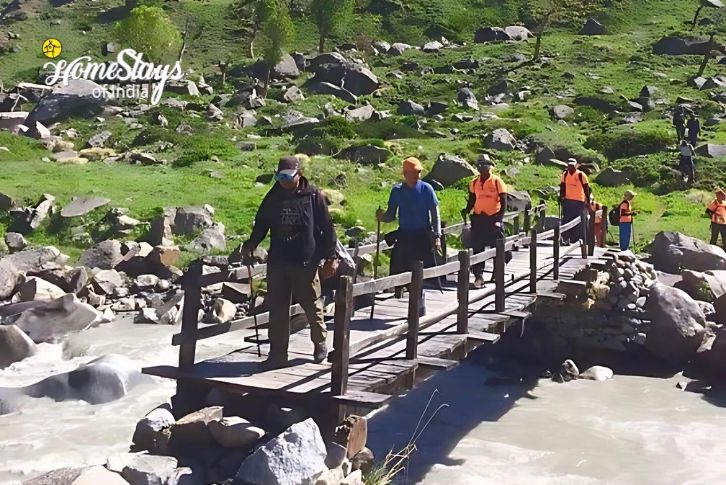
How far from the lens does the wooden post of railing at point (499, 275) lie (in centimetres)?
1218

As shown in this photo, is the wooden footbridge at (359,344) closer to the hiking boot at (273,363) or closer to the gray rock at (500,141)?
the hiking boot at (273,363)

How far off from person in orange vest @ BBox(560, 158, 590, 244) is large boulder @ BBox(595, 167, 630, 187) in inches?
623

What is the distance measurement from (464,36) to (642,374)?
67.4 m

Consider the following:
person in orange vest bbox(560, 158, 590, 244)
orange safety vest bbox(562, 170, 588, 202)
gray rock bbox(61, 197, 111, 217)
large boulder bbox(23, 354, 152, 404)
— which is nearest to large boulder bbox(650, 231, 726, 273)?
person in orange vest bbox(560, 158, 590, 244)

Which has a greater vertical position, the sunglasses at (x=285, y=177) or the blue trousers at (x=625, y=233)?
the sunglasses at (x=285, y=177)

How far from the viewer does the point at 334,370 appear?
8.20 m

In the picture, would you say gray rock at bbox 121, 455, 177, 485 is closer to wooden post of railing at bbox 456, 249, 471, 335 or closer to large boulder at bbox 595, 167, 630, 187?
wooden post of railing at bbox 456, 249, 471, 335

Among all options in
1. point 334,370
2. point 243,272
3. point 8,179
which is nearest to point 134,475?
point 334,370

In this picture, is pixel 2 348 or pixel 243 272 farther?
pixel 2 348

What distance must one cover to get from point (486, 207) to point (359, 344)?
16.9 feet

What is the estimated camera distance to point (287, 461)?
23.9 feet

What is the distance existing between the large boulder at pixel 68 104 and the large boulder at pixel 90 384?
3401 centimetres

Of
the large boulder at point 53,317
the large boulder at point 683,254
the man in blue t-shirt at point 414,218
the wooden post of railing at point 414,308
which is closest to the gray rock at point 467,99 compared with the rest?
the large boulder at point 683,254

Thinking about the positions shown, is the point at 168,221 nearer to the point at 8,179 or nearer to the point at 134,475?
the point at 8,179
